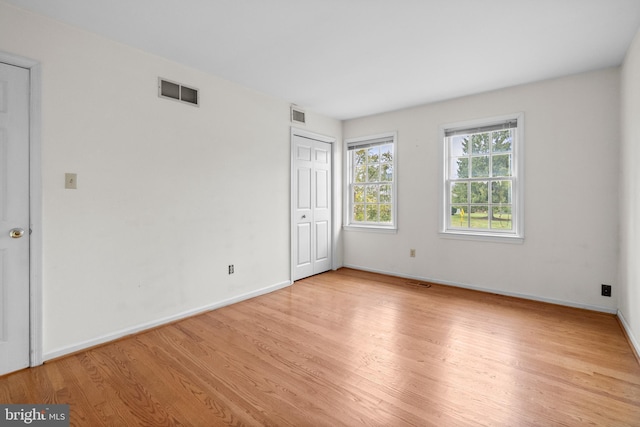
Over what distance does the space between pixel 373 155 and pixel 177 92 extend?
3064 mm

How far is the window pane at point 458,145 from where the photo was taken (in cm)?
422

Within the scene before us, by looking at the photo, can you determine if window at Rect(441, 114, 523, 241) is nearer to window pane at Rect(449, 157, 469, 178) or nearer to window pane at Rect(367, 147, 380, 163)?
window pane at Rect(449, 157, 469, 178)

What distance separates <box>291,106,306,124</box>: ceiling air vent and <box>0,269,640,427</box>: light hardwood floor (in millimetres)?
2605

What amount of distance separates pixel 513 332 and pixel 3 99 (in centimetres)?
→ 437

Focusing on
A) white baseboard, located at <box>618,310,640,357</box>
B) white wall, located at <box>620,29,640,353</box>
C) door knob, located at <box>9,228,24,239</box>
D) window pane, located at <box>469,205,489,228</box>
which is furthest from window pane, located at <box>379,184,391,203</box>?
door knob, located at <box>9,228,24,239</box>

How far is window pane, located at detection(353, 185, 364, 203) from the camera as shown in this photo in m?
5.28

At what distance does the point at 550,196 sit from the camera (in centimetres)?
355

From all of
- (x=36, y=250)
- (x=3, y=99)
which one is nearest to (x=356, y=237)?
(x=36, y=250)

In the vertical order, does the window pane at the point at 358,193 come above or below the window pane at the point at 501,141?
below

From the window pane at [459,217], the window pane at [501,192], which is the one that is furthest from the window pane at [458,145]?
the window pane at [459,217]

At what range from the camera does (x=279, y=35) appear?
2.59 metres

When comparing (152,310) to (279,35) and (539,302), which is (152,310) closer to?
(279,35)

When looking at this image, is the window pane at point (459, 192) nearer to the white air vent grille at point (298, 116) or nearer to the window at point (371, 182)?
the window at point (371, 182)

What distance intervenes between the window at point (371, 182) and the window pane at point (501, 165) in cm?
135
